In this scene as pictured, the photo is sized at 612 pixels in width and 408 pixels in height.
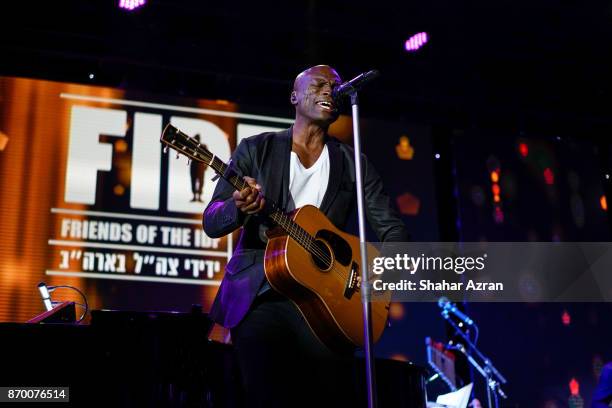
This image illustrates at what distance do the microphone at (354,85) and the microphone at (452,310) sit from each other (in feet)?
13.6

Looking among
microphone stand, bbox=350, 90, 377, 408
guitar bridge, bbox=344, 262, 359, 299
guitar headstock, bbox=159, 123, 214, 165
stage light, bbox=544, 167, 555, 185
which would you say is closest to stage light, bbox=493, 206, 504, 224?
stage light, bbox=544, 167, 555, 185

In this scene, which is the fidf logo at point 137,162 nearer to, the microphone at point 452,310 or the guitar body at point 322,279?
the microphone at point 452,310

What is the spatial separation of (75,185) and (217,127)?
1380 millimetres

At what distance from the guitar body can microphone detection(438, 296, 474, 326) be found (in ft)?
12.4

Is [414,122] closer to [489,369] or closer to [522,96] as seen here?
[522,96]

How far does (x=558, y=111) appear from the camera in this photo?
8.41 meters

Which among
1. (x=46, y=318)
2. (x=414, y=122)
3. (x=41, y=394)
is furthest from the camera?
(x=414, y=122)

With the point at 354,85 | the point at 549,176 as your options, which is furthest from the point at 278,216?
the point at 549,176

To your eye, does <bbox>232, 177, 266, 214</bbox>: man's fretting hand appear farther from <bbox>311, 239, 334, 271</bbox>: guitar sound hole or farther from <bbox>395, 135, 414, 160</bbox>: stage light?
<bbox>395, 135, 414, 160</bbox>: stage light

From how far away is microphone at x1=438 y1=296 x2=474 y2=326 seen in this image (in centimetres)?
682

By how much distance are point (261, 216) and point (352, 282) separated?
0.51 m

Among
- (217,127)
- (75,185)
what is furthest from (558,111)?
(75,185)

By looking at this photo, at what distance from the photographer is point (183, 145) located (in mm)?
2969

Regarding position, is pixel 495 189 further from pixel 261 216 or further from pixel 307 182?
pixel 261 216
